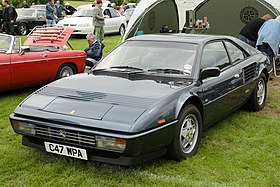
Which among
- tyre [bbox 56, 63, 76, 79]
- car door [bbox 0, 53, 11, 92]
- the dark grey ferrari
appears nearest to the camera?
the dark grey ferrari

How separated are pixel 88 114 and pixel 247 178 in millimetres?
1671

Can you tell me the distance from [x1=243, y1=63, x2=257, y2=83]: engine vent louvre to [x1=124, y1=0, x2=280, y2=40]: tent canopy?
6.65 metres

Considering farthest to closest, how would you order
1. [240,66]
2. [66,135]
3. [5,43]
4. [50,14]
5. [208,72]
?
[50,14]
[5,43]
[240,66]
[208,72]
[66,135]

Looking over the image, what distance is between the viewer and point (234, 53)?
18.8 ft

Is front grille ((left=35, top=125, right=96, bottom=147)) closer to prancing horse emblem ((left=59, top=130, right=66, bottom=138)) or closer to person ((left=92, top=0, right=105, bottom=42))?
prancing horse emblem ((left=59, top=130, right=66, bottom=138))

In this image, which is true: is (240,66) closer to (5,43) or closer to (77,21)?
(5,43)

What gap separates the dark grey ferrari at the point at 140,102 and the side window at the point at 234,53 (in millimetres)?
23

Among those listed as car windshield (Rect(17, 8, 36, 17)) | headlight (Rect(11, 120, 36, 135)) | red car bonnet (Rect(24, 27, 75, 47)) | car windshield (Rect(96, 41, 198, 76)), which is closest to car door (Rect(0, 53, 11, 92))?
red car bonnet (Rect(24, 27, 75, 47))

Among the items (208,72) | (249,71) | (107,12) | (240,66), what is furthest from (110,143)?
(107,12)

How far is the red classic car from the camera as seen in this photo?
6.84 meters

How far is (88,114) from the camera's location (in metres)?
3.78

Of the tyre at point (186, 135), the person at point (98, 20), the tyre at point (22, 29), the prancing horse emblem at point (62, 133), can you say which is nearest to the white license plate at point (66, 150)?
the prancing horse emblem at point (62, 133)

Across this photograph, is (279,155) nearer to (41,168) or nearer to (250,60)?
(250,60)

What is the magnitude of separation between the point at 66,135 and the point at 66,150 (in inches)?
6.2
